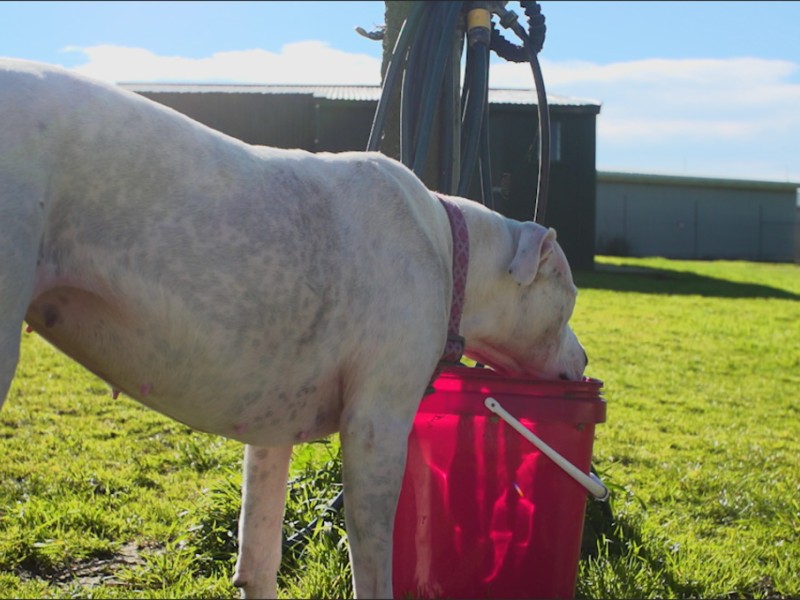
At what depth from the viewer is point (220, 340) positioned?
88.0 inches

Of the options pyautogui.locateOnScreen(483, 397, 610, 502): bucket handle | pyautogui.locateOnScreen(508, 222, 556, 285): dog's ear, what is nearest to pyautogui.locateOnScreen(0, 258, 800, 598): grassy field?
pyautogui.locateOnScreen(483, 397, 610, 502): bucket handle

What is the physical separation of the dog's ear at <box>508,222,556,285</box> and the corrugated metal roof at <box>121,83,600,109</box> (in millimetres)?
15657

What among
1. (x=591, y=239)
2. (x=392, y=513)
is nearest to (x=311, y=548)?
(x=392, y=513)

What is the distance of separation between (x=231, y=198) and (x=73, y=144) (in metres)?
0.38

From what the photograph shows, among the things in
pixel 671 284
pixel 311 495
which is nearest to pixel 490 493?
pixel 311 495

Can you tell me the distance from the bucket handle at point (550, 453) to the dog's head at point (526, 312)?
0.98 ft

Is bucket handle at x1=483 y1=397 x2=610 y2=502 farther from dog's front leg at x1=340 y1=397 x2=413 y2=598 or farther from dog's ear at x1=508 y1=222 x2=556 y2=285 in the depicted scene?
dog's front leg at x1=340 y1=397 x2=413 y2=598

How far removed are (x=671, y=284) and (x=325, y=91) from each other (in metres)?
8.54

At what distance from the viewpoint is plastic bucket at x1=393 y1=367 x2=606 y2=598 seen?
2957 millimetres

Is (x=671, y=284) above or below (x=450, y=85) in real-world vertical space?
below

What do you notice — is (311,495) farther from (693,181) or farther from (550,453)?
(693,181)

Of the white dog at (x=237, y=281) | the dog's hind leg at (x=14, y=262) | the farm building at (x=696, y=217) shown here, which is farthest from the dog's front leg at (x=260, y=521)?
the farm building at (x=696, y=217)

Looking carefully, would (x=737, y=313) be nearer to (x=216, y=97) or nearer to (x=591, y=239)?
(x=591, y=239)

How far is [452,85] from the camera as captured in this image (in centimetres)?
397
